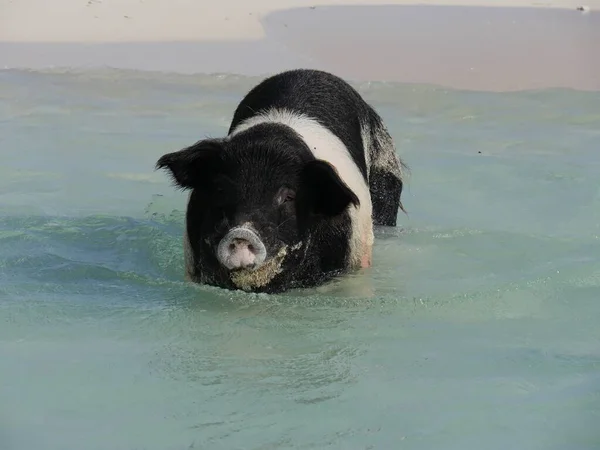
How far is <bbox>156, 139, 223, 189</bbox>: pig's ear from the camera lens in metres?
6.87

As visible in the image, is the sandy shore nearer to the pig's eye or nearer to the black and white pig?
the black and white pig

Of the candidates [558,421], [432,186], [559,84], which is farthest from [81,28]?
[558,421]

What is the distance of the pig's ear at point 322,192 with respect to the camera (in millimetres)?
6879

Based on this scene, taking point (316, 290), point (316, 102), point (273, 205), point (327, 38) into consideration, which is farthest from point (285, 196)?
point (327, 38)

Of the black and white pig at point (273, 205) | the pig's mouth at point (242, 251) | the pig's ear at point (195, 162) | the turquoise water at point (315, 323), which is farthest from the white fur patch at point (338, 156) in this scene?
the pig's mouth at point (242, 251)

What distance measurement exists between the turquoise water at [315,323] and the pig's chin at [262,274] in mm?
95

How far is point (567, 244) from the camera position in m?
8.38

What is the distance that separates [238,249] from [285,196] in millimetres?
727

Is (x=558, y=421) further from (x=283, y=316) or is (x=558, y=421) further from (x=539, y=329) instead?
(x=283, y=316)

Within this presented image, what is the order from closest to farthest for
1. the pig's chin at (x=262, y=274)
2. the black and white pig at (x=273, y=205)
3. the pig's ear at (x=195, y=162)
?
1. the black and white pig at (x=273, y=205)
2. the pig's chin at (x=262, y=274)
3. the pig's ear at (x=195, y=162)

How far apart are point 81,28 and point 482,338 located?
12.7 meters

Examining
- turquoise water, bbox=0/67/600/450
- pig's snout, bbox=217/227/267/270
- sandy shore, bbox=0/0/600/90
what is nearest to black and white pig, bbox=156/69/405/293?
pig's snout, bbox=217/227/267/270

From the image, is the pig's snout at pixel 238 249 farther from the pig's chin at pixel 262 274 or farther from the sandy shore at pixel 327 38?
the sandy shore at pixel 327 38

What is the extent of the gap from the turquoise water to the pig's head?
8.0 inches
